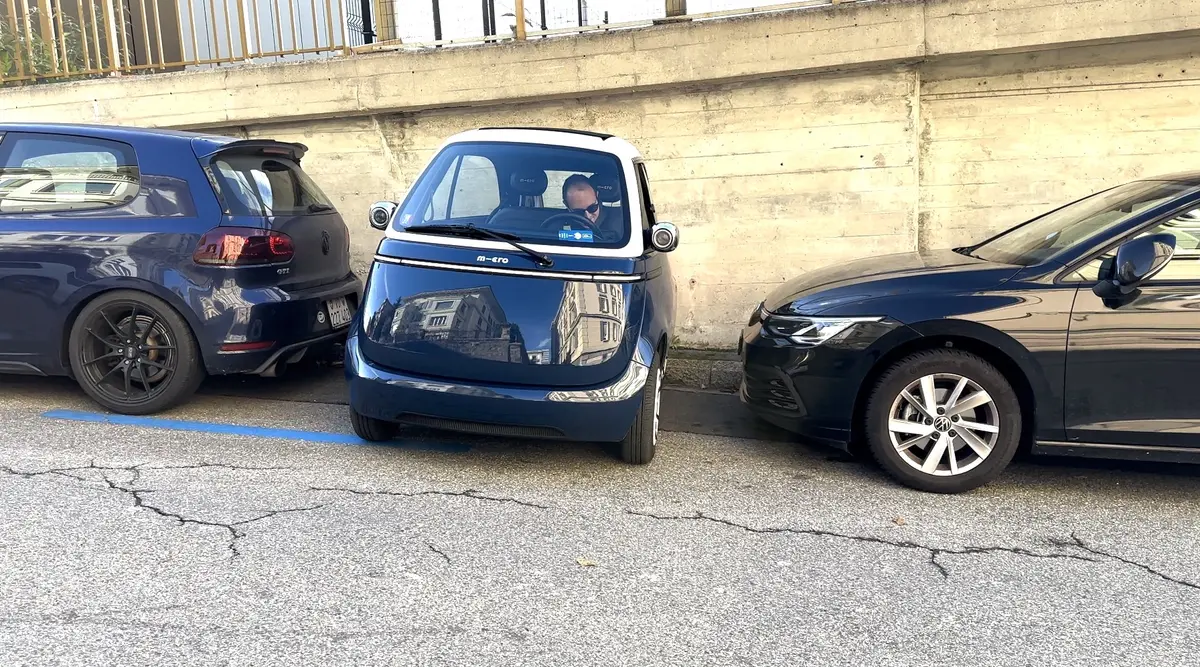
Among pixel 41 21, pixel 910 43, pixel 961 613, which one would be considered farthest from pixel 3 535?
pixel 41 21

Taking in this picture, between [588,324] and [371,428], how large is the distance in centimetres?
141

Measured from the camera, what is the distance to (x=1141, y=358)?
3.99 meters

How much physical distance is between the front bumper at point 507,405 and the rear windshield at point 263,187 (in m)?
1.63

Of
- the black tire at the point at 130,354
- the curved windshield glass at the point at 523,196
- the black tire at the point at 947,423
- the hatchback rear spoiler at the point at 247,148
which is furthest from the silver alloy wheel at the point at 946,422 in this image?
the hatchback rear spoiler at the point at 247,148

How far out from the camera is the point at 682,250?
23.8 feet

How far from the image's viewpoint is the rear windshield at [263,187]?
5199mm

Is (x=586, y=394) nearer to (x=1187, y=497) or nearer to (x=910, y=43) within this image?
(x=1187, y=497)

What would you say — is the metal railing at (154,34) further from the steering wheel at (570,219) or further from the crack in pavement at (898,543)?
the crack in pavement at (898,543)

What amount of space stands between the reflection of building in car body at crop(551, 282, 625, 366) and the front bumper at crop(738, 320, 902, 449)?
2.87 feet

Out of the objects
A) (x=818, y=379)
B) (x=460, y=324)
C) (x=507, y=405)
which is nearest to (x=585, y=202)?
(x=460, y=324)

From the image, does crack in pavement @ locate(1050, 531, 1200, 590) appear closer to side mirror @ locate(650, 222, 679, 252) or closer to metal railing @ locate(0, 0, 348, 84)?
side mirror @ locate(650, 222, 679, 252)

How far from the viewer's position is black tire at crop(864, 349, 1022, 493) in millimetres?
4164

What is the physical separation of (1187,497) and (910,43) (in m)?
3.76

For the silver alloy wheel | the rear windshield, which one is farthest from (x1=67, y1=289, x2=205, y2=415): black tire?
the silver alloy wheel
